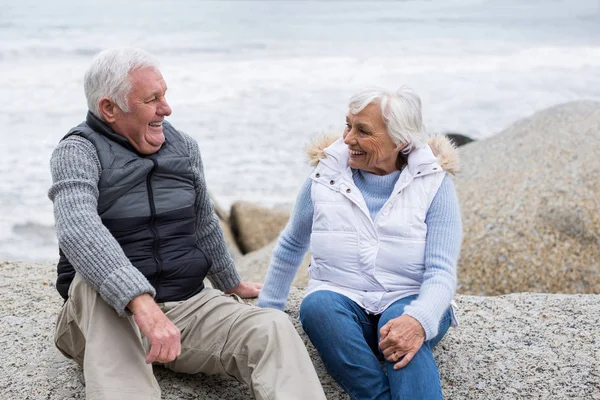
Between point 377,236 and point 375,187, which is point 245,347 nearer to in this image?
point 377,236

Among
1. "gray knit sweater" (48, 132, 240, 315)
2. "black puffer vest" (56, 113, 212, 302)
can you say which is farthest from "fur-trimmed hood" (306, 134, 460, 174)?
"gray knit sweater" (48, 132, 240, 315)

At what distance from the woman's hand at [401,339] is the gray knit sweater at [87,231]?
94 cm

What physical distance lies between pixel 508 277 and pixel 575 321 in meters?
1.99

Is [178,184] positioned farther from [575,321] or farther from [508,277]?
[508,277]

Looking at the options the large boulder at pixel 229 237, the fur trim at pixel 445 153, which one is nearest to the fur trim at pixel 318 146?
the fur trim at pixel 445 153

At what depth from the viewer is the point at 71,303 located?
2.84m

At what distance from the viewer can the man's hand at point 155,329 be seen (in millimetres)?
2514

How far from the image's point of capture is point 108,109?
2.93m

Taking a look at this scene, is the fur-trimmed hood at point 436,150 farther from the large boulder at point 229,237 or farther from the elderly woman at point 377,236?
the large boulder at point 229,237

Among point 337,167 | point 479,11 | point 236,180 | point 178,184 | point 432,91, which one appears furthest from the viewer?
point 479,11

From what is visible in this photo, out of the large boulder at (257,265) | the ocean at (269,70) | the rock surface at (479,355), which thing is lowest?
the ocean at (269,70)

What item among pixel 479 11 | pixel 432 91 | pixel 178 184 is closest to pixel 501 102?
pixel 432 91

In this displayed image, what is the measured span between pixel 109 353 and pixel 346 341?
95 centimetres

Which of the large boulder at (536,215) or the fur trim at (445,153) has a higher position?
the fur trim at (445,153)
